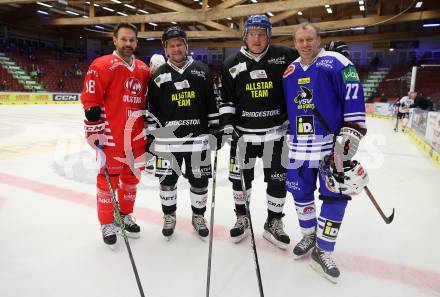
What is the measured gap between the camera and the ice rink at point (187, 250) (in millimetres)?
1998

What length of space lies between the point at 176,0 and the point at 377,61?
1585 centimetres

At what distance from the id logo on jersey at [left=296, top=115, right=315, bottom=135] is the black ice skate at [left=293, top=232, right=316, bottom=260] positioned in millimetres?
812

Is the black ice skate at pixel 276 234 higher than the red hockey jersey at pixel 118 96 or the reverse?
the reverse

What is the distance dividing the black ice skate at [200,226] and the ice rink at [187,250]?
7 centimetres

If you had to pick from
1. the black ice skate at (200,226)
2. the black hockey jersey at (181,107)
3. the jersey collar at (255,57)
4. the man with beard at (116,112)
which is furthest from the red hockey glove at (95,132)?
the jersey collar at (255,57)

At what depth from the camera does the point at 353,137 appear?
188 cm

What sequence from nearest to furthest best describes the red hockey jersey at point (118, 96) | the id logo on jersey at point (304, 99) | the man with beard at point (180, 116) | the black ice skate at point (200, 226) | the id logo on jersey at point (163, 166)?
the id logo on jersey at point (304, 99) < the red hockey jersey at point (118, 96) < the man with beard at point (180, 116) < the id logo on jersey at point (163, 166) < the black ice skate at point (200, 226)

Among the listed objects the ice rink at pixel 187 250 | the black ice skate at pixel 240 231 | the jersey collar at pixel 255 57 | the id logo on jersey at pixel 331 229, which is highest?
the jersey collar at pixel 255 57

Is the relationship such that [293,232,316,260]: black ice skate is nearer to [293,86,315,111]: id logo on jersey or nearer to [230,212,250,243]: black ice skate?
[230,212,250,243]: black ice skate

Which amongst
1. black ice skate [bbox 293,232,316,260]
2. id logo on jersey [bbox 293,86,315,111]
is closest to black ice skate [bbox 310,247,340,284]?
black ice skate [bbox 293,232,316,260]

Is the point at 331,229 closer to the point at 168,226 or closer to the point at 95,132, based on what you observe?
the point at 168,226

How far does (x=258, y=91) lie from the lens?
92.8 inches

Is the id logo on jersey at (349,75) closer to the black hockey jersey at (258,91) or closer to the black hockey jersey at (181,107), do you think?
the black hockey jersey at (258,91)

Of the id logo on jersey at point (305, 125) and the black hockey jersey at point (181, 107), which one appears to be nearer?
the id logo on jersey at point (305, 125)
